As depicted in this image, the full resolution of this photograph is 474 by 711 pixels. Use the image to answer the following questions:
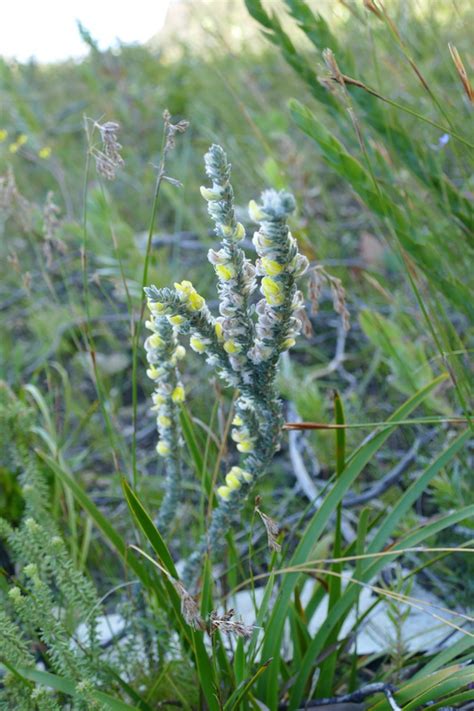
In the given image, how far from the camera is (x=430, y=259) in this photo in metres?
1.10

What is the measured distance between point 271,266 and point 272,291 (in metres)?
0.03

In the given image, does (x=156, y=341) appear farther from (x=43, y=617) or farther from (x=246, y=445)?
(x=43, y=617)

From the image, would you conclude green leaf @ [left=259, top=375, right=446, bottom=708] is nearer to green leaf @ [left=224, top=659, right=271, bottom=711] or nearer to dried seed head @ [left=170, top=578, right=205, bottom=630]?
green leaf @ [left=224, top=659, right=271, bottom=711]

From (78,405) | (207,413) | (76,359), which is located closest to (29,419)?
(207,413)

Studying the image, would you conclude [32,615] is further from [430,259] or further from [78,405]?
[78,405]

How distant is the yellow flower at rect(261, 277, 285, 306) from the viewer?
0.69 m

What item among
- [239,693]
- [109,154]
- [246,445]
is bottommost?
[239,693]

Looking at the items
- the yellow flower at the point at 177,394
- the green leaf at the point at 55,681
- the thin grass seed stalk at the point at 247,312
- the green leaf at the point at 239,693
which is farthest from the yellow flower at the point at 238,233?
the green leaf at the point at 55,681

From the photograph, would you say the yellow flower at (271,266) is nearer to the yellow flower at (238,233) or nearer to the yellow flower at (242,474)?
the yellow flower at (238,233)

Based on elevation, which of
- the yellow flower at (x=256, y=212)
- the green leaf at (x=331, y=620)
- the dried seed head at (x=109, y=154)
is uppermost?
the dried seed head at (x=109, y=154)

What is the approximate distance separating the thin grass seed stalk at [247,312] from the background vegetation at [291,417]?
0.37 ft

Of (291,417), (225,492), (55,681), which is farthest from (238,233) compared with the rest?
(291,417)

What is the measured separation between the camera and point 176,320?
719mm

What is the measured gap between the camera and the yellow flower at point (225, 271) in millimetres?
711
